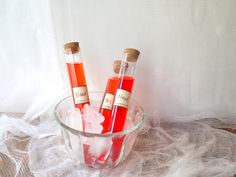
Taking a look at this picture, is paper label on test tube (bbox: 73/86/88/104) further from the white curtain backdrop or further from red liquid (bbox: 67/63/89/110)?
the white curtain backdrop

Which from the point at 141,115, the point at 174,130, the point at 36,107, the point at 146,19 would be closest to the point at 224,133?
the point at 174,130

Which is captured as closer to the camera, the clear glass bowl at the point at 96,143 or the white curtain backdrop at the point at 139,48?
the clear glass bowl at the point at 96,143

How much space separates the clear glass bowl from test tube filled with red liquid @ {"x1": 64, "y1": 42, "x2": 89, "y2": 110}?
0.11 ft

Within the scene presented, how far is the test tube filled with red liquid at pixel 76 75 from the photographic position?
607mm

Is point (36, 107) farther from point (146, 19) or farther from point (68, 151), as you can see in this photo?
point (146, 19)

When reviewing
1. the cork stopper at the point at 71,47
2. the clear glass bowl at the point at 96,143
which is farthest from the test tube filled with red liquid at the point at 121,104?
the cork stopper at the point at 71,47

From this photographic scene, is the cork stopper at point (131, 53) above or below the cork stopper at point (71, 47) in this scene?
below

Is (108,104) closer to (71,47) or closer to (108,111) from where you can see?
(108,111)

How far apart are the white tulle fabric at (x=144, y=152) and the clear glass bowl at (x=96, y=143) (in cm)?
2

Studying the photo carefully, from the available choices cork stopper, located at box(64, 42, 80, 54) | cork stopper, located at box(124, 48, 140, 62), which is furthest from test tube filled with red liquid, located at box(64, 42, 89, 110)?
cork stopper, located at box(124, 48, 140, 62)

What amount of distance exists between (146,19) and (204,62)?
0.61ft

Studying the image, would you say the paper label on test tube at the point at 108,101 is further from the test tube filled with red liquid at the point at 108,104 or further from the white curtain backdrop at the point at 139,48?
the white curtain backdrop at the point at 139,48

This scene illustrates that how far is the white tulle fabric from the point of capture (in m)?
0.56

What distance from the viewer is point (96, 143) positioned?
1.79 ft
